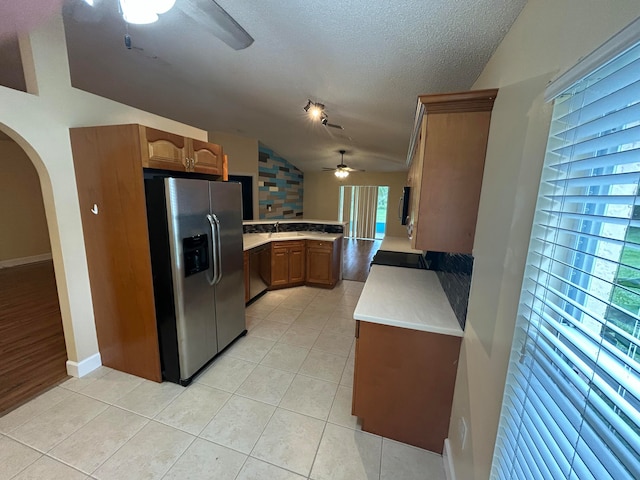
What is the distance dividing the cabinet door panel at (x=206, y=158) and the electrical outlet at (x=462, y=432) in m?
2.53

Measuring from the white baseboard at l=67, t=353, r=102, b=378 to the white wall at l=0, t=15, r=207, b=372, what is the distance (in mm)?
33

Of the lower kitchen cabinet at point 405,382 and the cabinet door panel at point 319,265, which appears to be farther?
the cabinet door panel at point 319,265

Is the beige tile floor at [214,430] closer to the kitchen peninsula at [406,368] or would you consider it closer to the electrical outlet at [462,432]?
the kitchen peninsula at [406,368]

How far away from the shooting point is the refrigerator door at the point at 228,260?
2.29 m

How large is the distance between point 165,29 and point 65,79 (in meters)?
0.84

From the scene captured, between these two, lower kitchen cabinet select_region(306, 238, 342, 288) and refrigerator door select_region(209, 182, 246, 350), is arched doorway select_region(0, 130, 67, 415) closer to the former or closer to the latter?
refrigerator door select_region(209, 182, 246, 350)

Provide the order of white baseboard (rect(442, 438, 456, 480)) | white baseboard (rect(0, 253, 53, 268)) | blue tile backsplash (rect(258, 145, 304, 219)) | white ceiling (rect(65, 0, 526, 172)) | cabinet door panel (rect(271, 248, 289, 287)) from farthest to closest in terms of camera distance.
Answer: blue tile backsplash (rect(258, 145, 304, 219)) < white baseboard (rect(0, 253, 53, 268)) < cabinet door panel (rect(271, 248, 289, 287)) < white baseboard (rect(442, 438, 456, 480)) < white ceiling (rect(65, 0, 526, 172))

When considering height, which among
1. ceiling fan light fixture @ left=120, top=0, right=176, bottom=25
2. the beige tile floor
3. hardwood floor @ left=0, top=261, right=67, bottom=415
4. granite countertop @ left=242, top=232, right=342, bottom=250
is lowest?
the beige tile floor

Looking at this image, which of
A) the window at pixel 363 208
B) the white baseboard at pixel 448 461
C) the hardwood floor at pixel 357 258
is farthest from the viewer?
the window at pixel 363 208

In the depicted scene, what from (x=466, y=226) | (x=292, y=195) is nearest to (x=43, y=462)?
(x=466, y=226)

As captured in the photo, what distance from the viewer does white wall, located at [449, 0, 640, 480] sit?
2.23 ft

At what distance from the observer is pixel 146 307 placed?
2.06m

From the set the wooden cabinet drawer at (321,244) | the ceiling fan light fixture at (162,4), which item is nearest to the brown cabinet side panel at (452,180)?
the ceiling fan light fixture at (162,4)

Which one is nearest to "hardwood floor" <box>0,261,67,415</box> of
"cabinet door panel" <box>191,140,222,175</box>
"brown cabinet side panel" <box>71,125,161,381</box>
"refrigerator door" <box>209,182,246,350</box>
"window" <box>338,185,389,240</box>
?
"brown cabinet side panel" <box>71,125,161,381</box>
